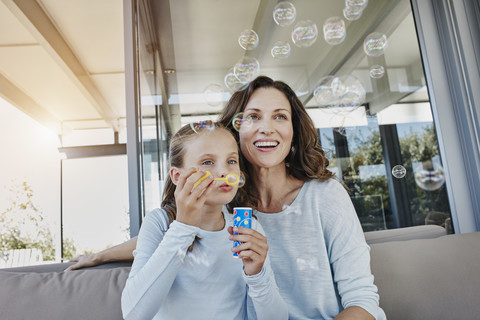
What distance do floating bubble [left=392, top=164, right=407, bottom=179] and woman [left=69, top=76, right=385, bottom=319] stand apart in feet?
3.69

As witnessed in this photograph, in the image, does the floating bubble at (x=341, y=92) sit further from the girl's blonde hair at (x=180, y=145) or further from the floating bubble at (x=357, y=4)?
the girl's blonde hair at (x=180, y=145)

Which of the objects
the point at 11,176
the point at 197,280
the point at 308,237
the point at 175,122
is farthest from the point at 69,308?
the point at 11,176

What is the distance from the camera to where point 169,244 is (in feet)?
2.46

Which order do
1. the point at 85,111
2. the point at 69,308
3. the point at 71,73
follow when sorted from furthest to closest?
the point at 85,111, the point at 71,73, the point at 69,308

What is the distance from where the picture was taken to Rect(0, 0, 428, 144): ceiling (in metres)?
2.25

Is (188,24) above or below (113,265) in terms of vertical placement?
above

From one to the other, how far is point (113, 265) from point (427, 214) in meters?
1.83

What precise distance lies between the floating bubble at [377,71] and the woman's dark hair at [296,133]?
1.36 m

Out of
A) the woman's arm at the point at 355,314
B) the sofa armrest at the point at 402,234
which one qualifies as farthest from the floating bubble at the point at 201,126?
the sofa armrest at the point at 402,234

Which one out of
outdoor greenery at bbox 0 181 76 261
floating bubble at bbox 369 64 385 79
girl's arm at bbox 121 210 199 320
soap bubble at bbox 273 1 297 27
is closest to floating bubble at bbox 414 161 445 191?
floating bubble at bbox 369 64 385 79

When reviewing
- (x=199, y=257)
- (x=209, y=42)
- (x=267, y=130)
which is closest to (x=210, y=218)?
(x=199, y=257)

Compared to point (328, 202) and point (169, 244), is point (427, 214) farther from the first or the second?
point (169, 244)

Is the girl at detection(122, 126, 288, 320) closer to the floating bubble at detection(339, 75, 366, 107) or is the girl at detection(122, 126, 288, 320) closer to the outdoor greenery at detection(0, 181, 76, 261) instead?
the floating bubble at detection(339, 75, 366, 107)

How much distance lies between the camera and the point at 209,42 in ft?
8.04
